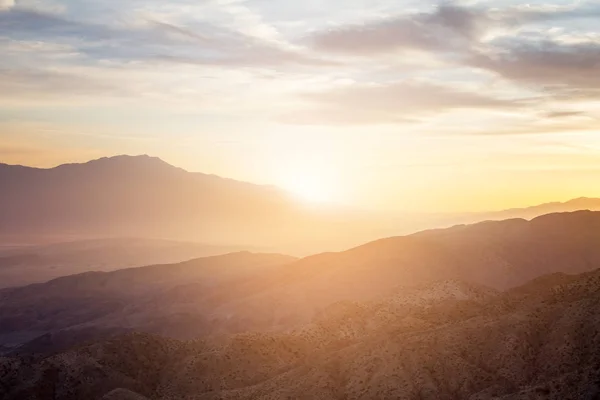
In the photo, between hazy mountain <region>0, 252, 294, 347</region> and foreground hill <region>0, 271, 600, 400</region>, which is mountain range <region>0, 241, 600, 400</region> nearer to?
foreground hill <region>0, 271, 600, 400</region>

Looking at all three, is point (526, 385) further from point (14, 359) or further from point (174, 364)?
point (14, 359)

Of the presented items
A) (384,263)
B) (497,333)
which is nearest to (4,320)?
(384,263)

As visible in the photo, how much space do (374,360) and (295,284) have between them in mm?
74197

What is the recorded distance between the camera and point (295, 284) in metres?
128

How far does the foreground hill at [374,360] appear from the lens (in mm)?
48094

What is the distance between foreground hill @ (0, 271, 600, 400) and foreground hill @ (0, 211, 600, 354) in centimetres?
3499

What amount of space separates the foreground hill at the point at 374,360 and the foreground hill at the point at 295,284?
35.0 meters

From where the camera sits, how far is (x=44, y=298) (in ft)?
495

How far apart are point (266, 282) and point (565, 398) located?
328 ft

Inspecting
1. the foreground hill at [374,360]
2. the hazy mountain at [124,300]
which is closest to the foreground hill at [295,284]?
the hazy mountain at [124,300]

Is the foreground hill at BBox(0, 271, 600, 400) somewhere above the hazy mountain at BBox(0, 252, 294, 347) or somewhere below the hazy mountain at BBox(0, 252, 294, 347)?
above

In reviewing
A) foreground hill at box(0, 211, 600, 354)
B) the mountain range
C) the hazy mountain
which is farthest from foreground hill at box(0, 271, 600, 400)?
the hazy mountain

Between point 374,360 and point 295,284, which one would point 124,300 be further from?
point 374,360

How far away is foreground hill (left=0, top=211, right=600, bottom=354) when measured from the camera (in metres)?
116
